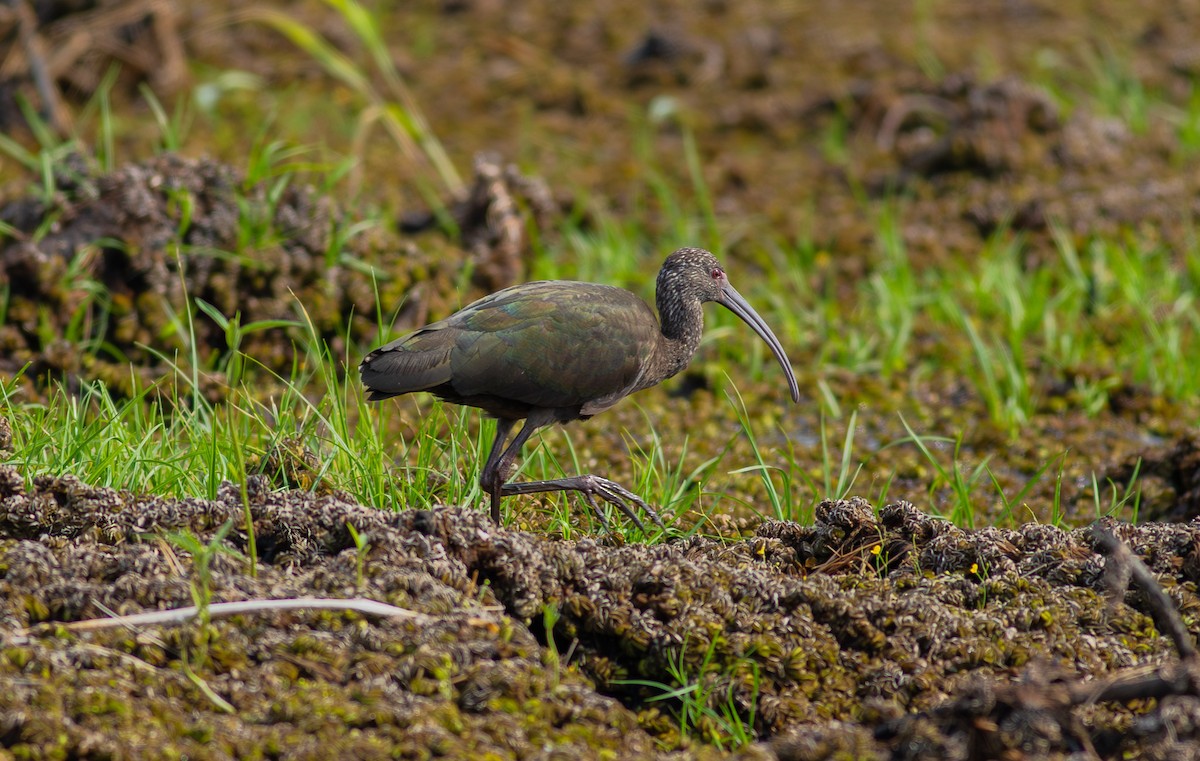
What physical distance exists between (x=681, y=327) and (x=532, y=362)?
740 mm

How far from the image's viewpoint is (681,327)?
4980 mm

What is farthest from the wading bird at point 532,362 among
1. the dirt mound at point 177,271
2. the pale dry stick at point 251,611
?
the dirt mound at point 177,271

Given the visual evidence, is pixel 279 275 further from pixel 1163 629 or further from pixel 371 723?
pixel 1163 629

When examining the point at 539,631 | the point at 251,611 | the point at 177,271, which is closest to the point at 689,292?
the point at 539,631

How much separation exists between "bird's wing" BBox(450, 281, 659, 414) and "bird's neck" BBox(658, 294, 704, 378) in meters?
0.28

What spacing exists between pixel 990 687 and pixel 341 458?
228cm

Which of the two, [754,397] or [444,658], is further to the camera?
[754,397]

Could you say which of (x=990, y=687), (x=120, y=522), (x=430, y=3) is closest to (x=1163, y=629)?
(x=990, y=687)

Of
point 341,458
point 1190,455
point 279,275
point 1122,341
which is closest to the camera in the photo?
point 341,458

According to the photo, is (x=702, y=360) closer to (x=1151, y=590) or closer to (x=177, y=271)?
(x=177, y=271)

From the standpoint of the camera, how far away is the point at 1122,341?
22.3 ft

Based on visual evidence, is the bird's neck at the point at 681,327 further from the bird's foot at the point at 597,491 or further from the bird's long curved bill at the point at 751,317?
the bird's foot at the point at 597,491

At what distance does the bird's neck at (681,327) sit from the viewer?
4.95 meters

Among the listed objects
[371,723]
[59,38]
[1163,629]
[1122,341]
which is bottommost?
[1122,341]
